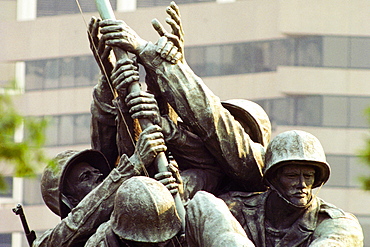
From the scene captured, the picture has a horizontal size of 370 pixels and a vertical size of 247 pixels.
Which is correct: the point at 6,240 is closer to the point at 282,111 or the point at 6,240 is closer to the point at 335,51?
the point at 282,111

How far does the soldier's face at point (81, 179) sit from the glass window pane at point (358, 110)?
105 feet

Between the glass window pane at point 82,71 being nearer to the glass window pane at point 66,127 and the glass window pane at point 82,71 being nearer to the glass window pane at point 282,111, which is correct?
the glass window pane at point 66,127

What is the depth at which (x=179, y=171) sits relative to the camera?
11.3 m

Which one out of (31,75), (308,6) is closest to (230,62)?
(308,6)

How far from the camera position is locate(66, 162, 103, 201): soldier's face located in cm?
1157

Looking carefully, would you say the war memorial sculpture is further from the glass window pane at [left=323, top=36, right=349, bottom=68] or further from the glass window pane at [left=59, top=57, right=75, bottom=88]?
the glass window pane at [left=323, top=36, right=349, bottom=68]

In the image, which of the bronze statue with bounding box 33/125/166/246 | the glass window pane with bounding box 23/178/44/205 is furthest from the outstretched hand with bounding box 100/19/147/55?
the glass window pane with bounding box 23/178/44/205

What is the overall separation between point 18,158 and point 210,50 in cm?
3382

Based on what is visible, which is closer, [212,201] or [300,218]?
[212,201]

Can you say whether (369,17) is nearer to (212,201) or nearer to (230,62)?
(230,62)

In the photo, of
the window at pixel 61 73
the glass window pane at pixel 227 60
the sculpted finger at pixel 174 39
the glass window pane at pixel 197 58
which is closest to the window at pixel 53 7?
the window at pixel 61 73

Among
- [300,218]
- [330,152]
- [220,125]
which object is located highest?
[220,125]

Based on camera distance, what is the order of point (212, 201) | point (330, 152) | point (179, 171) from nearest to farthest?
1. point (212, 201)
2. point (179, 171)
3. point (330, 152)

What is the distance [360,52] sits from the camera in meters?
44.8
